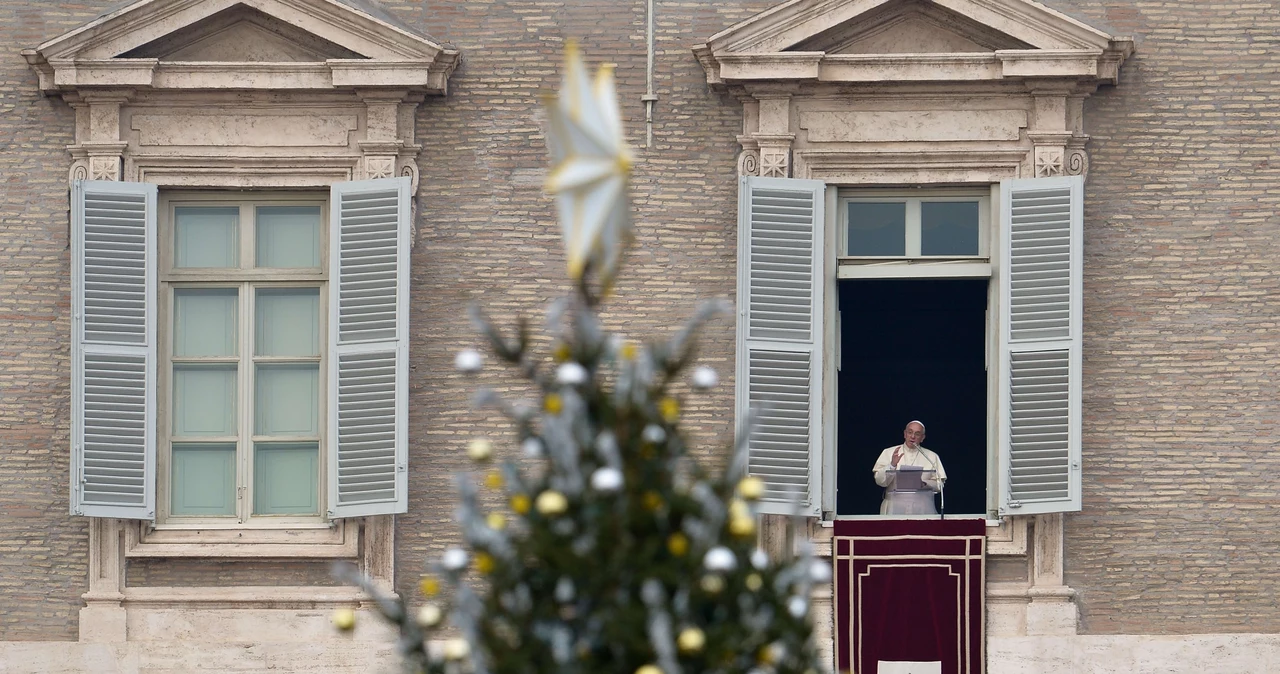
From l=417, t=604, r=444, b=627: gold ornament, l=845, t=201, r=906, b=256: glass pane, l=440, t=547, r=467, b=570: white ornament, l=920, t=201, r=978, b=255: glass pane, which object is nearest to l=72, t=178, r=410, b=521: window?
l=845, t=201, r=906, b=256: glass pane

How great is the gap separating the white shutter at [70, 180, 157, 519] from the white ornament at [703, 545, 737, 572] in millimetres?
6727

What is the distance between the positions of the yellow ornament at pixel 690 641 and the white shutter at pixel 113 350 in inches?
268

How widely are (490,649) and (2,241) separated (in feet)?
23.2

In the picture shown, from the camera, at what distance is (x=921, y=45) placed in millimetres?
12648

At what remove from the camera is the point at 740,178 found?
12.5 m

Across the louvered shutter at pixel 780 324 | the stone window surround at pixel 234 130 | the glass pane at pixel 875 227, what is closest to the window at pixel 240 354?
the stone window surround at pixel 234 130

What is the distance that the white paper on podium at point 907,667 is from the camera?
12289 mm

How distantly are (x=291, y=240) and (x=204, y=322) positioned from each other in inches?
25.1

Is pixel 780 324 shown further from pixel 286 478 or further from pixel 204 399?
pixel 204 399

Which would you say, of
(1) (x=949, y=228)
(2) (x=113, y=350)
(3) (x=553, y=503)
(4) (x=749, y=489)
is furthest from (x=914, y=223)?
(3) (x=553, y=503)

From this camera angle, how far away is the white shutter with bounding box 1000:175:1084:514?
12.3m

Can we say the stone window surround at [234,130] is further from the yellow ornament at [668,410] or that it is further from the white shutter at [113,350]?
the yellow ornament at [668,410]

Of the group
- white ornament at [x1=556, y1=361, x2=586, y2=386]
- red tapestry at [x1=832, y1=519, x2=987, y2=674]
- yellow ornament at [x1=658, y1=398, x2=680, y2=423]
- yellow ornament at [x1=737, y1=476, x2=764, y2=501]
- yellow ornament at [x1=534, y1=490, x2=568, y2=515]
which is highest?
white ornament at [x1=556, y1=361, x2=586, y2=386]

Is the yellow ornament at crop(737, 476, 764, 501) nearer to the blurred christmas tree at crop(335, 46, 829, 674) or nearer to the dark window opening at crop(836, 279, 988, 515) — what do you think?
the blurred christmas tree at crop(335, 46, 829, 674)
